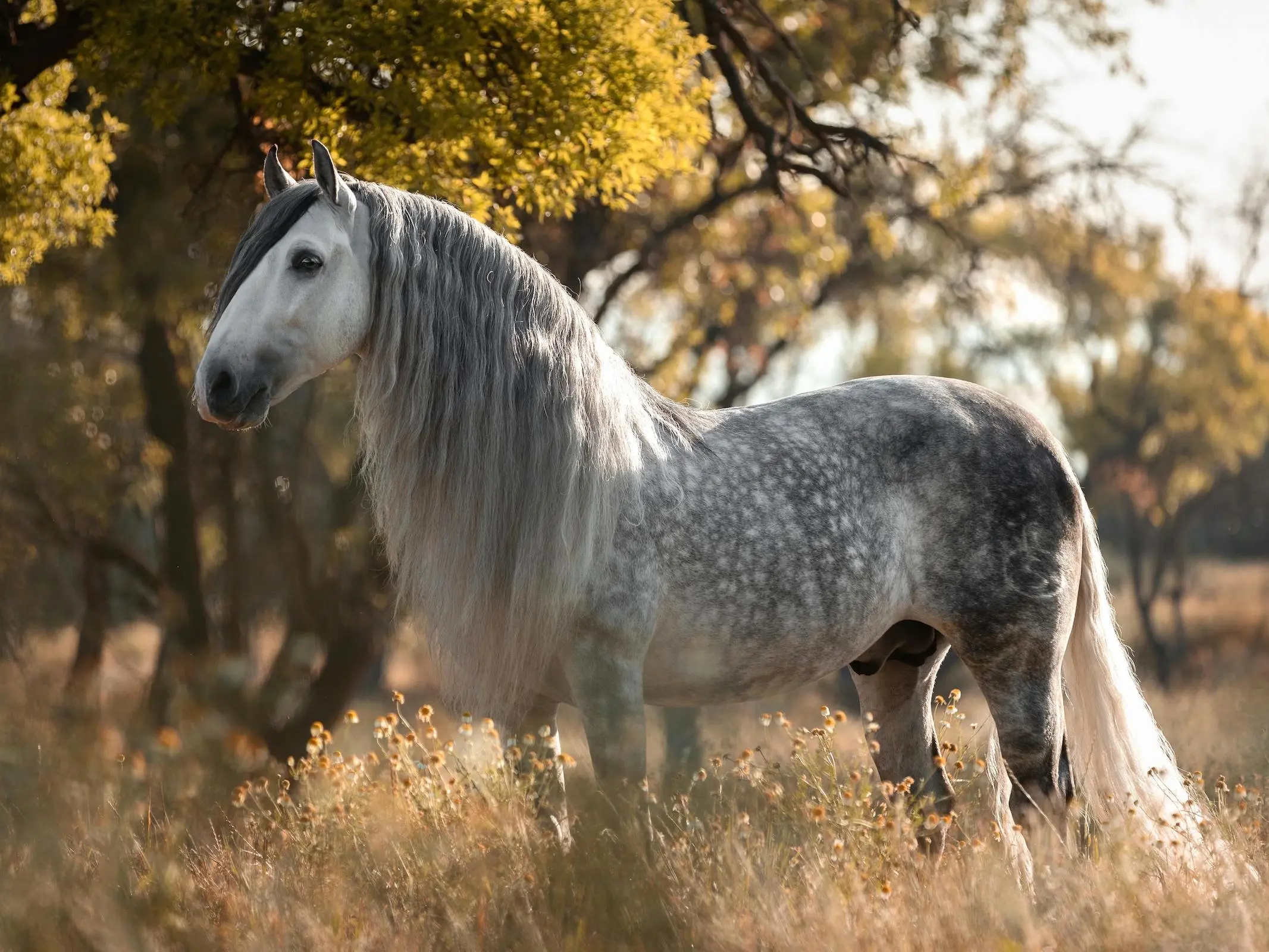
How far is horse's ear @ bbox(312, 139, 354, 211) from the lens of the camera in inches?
144

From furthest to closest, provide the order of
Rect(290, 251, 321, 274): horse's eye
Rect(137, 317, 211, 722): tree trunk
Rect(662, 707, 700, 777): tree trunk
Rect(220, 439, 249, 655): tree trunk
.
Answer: Rect(220, 439, 249, 655): tree trunk < Rect(662, 707, 700, 777): tree trunk < Rect(137, 317, 211, 722): tree trunk < Rect(290, 251, 321, 274): horse's eye

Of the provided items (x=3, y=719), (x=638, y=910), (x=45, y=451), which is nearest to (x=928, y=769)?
(x=638, y=910)

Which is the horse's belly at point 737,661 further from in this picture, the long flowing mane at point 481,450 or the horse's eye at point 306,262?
the horse's eye at point 306,262

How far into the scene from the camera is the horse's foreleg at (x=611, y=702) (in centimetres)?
383

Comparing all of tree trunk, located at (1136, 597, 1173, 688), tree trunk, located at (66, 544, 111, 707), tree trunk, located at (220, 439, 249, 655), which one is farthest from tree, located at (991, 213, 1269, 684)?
tree trunk, located at (66, 544, 111, 707)

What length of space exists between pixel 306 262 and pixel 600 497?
1100mm

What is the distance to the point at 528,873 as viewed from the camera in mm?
3707

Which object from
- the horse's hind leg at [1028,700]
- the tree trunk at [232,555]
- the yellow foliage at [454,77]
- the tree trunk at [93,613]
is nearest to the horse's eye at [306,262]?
the yellow foliage at [454,77]

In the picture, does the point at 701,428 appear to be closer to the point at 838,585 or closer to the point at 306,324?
the point at 838,585

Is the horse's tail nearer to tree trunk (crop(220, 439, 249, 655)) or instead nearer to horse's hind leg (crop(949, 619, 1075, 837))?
horse's hind leg (crop(949, 619, 1075, 837))

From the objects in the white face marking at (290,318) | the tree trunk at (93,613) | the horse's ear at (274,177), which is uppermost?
the horse's ear at (274,177)

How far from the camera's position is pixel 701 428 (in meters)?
4.32

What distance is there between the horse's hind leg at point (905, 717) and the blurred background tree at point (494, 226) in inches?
90.0

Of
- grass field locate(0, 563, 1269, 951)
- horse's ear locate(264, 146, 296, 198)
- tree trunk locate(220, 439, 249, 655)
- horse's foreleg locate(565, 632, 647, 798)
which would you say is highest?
horse's ear locate(264, 146, 296, 198)
